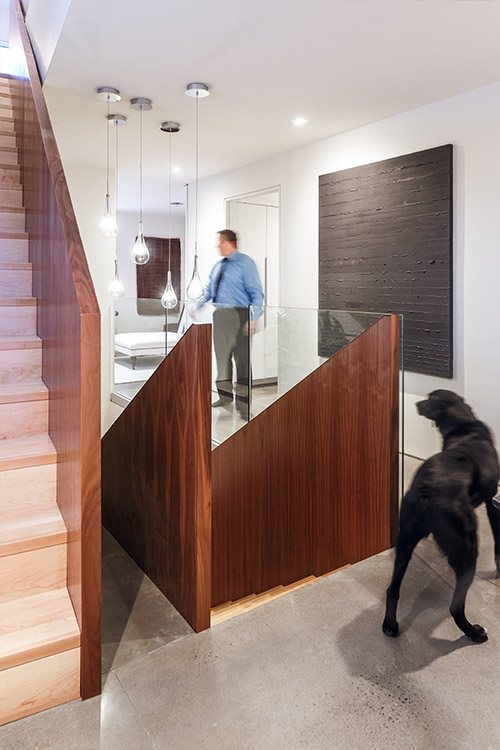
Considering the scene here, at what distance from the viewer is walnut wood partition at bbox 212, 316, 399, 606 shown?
2.49 metres

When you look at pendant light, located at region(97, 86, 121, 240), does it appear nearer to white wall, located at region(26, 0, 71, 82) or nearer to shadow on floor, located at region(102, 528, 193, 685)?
white wall, located at region(26, 0, 71, 82)

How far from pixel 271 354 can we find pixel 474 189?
182 cm

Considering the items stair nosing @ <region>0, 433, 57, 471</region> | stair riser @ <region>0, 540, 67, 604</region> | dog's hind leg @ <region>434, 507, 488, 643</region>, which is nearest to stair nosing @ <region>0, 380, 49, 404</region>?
stair nosing @ <region>0, 433, 57, 471</region>

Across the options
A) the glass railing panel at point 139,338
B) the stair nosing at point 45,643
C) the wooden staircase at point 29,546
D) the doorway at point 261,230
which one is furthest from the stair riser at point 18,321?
the doorway at point 261,230

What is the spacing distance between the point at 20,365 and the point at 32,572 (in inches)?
33.3

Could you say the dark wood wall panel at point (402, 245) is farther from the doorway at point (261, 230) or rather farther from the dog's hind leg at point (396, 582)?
the dog's hind leg at point (396, 582)

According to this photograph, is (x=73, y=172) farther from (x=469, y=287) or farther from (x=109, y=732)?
(x=109, y=732)

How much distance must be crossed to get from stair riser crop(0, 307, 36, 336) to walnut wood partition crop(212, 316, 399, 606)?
107 cm

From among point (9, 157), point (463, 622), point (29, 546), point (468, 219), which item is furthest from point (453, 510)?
point (9, 157)

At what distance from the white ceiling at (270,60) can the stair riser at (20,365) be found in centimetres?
171

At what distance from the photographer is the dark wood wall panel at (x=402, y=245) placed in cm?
374

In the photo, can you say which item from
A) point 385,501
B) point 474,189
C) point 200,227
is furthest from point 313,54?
point 200,227

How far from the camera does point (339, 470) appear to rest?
2654mm

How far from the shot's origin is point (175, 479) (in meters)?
1.86
